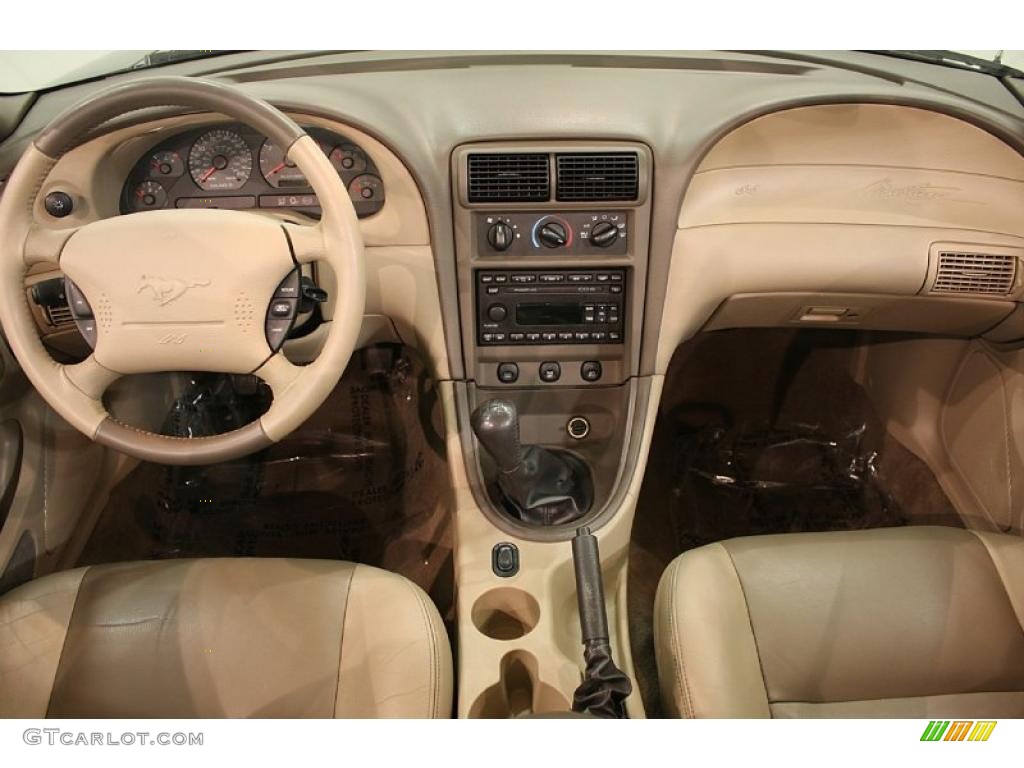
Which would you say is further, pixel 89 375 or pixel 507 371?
pixel 507 371

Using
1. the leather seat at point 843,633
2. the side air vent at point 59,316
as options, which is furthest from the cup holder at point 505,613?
the side air vent at point 59,316

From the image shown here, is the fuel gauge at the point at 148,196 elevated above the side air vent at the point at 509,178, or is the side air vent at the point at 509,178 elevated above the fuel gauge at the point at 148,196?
the side air vent at the point at 509,178

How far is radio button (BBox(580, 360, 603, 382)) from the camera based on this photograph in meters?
1.33

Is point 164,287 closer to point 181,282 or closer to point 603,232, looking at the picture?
point 181,282

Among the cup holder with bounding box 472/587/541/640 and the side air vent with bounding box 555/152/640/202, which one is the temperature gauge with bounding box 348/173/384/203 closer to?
the side air vent with bounding box 555/152/640/202

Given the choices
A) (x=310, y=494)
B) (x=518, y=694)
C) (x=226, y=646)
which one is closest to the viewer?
(x=226, y=646)

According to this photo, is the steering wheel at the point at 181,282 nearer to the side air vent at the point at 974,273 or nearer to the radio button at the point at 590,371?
the radio button at the point at 590,371

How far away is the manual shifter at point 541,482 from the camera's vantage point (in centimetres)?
117

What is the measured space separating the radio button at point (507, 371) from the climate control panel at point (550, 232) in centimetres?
20

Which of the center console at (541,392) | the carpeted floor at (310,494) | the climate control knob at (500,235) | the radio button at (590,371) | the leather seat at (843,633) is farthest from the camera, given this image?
the carpeted floor at (310,494)

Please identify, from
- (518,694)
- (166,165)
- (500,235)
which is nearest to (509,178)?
(500,235)

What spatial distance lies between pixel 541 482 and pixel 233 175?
29.5 inches

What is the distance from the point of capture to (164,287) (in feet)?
3.09
